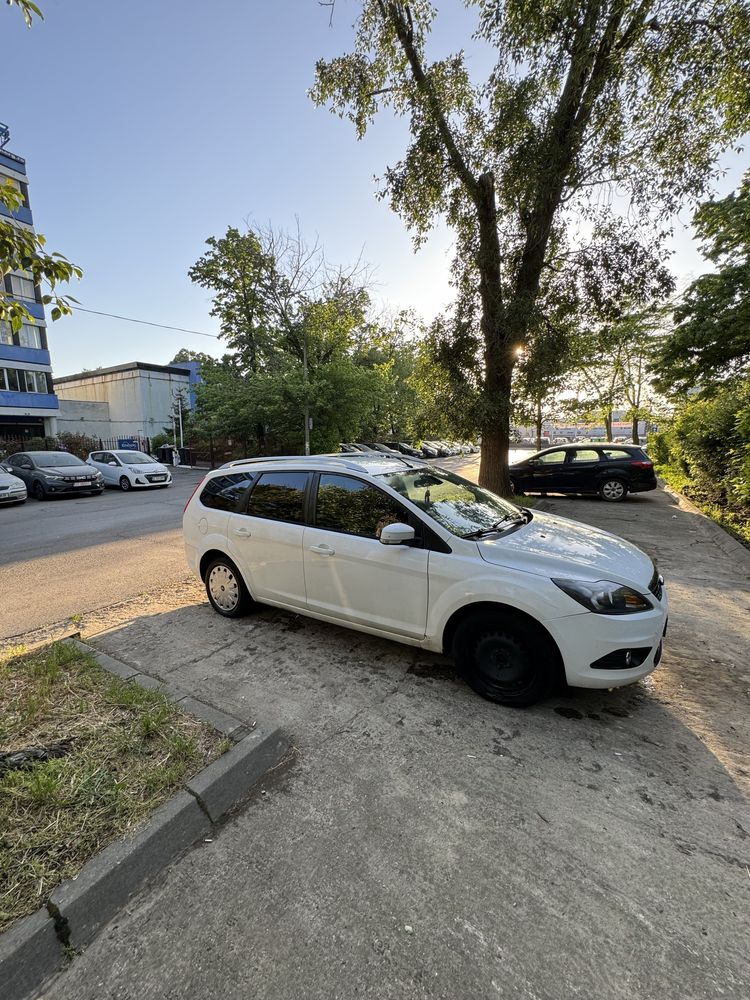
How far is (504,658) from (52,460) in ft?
57.4

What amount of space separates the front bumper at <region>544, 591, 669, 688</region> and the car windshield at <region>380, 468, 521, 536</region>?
958 mm

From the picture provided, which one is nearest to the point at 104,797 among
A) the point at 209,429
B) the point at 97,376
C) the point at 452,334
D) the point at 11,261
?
the point at 11,261

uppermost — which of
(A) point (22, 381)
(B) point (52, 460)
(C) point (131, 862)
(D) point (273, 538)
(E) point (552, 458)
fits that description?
(A) point (22, 381)

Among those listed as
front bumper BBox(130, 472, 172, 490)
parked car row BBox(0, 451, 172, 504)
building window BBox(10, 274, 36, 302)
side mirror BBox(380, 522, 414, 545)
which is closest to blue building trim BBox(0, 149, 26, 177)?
building window BBox(10, 274, 36, 302)

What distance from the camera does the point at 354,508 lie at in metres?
3.64

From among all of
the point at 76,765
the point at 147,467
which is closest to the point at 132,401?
the point at 147,467

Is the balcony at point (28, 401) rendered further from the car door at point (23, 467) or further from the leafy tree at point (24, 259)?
the leafy tree at point (24, 259)

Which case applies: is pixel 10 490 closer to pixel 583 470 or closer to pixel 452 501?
pixel 452 501

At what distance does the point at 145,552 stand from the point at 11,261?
5614 millimetres

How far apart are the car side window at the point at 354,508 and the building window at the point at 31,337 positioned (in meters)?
34.6

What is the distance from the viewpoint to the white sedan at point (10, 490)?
12.9 meters

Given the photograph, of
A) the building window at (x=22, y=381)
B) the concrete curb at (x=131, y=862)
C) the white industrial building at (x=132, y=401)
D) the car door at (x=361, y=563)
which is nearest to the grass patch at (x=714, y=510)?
the car door at (x=361, y=563)

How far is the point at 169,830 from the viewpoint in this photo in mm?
1982

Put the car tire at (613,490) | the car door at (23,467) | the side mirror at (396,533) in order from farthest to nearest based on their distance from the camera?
the car door at (23,467), the car tire at (613,490), the side mirror at (396,533)
